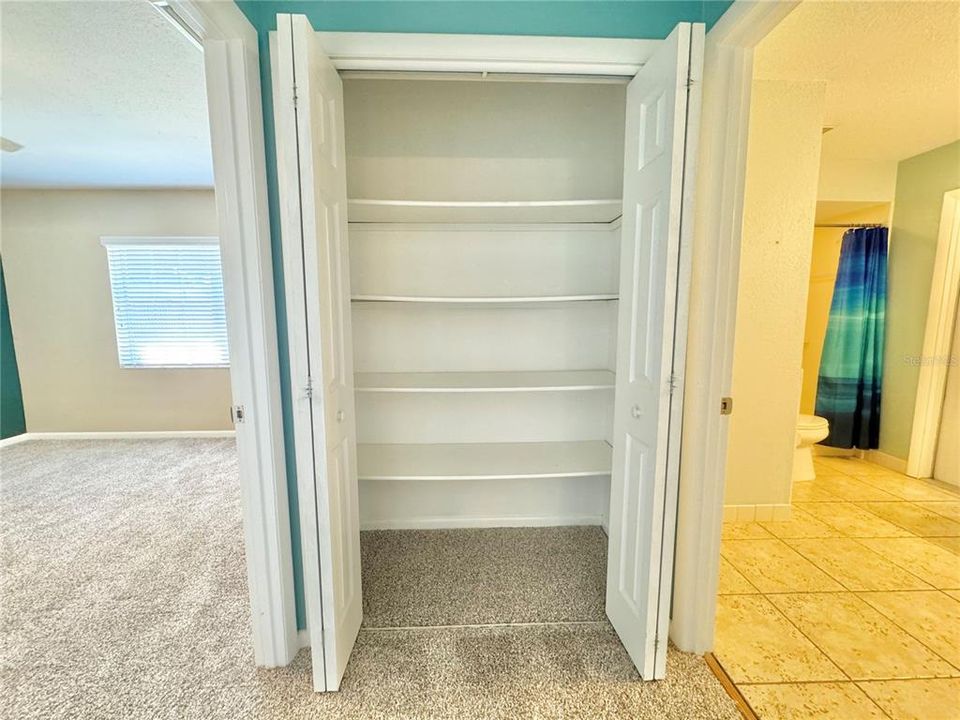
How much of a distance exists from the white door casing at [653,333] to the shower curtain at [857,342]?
310 centimetres

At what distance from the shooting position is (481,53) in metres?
1.42

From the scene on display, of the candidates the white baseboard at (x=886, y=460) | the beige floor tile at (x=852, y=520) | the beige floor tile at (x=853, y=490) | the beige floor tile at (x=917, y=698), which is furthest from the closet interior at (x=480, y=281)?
the white baseboard at (x=886, y=460)

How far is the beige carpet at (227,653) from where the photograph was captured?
138cm

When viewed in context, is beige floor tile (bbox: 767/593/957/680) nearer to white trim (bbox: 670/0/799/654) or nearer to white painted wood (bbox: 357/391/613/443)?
white trim (bbox: 670/0/799/654)

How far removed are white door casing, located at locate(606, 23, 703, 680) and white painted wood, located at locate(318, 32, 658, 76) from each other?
0.12 meters

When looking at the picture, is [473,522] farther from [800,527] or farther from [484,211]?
[800,527]

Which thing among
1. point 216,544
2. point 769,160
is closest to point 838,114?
point 769,160

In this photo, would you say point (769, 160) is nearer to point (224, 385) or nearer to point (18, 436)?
point (224, 385)

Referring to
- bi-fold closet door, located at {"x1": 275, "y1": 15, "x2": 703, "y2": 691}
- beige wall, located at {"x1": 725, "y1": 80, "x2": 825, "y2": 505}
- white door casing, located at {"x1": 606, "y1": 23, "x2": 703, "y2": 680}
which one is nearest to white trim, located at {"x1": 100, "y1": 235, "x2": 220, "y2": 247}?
bi-fold closet door, located at {"x1": 275, "y1": 15, "x2": 703, "y2": 691}

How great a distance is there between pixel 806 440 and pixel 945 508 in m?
0.82

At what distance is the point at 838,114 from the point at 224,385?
5.43 m

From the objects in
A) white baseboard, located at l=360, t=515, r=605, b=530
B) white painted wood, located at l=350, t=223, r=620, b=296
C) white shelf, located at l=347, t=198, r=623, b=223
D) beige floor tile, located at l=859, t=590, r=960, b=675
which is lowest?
beige floor tile, located at l=859, t=590, r=960, b=675

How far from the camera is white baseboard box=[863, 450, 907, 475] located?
3.28 meters

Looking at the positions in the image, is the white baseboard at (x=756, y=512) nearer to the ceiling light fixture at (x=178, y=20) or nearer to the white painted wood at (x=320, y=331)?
the white painted wood at (x=320, y=331)
